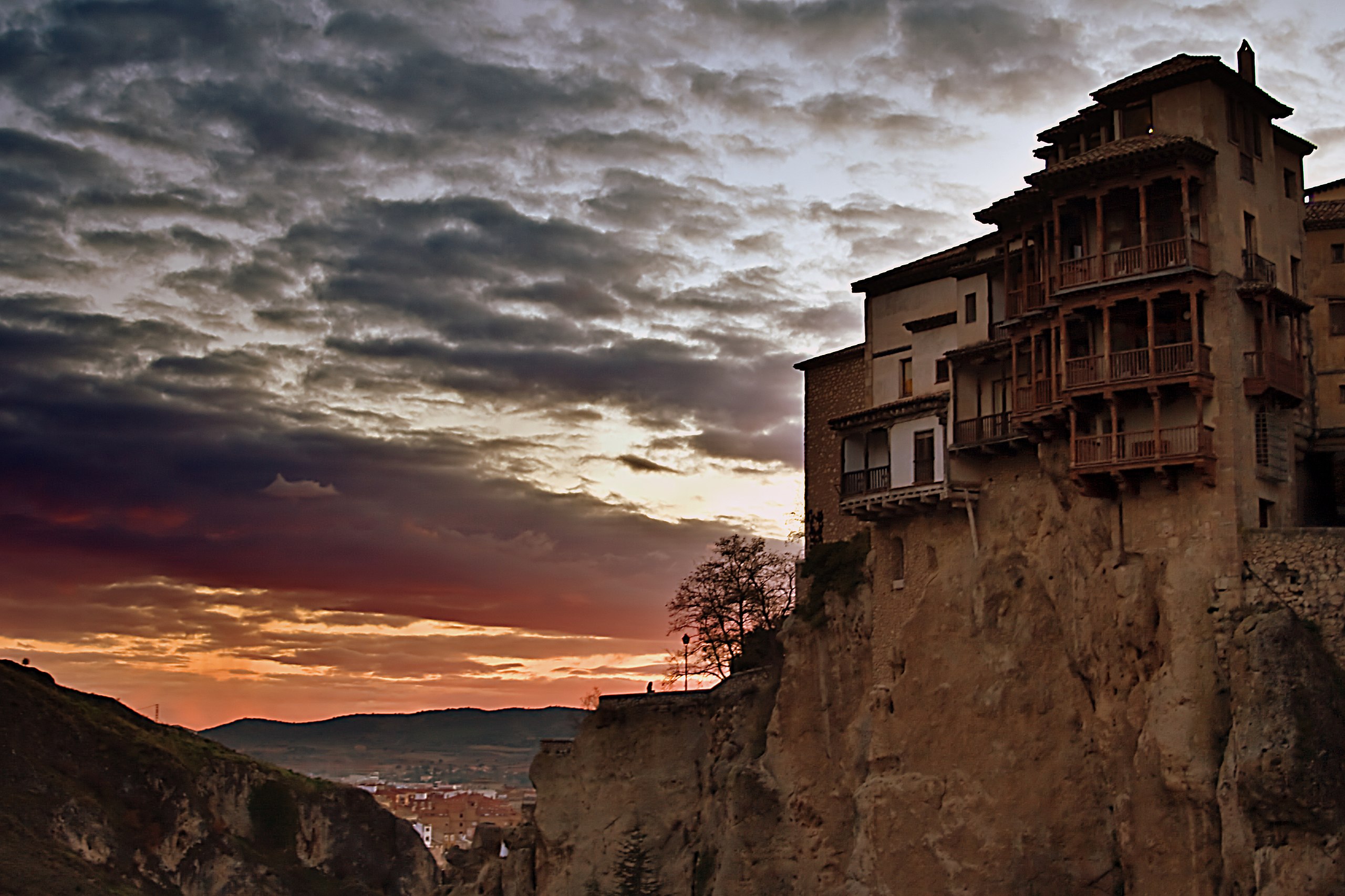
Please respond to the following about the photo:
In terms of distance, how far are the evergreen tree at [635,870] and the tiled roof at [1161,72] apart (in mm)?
40975

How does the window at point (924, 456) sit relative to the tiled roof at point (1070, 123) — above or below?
below

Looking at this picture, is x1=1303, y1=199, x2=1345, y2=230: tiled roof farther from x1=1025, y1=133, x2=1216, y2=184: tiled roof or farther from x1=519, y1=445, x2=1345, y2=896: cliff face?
x1=519, y1=445, x2=1345, y2=896: cliff face

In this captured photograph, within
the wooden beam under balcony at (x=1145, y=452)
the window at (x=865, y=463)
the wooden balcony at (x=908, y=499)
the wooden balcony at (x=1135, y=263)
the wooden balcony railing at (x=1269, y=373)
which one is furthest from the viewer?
the window at (x=865, y=463)

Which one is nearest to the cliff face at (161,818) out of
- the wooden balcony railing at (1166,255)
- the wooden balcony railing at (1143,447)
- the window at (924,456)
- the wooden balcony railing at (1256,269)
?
the window at (924,456)

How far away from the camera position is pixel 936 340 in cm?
5722

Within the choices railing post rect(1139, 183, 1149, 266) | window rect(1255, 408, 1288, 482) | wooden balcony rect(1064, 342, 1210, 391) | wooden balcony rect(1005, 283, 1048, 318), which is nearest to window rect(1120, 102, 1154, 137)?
railing post rect(1139, 183, 1149, 266)

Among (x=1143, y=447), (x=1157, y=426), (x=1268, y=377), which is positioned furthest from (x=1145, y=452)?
(x=1268, y=377)

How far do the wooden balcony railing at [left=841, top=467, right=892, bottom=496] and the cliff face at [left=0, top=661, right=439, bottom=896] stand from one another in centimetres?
8140

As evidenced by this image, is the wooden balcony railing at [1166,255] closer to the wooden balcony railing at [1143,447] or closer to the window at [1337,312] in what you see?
the wooden balcony railing at [1143,447]

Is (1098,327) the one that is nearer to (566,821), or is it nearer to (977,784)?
(977,784)

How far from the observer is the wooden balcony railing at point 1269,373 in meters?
45.6

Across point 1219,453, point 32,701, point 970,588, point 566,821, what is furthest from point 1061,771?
point 32,701

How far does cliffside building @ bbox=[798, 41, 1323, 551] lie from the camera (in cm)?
4572

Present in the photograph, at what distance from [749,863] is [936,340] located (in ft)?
73.8
